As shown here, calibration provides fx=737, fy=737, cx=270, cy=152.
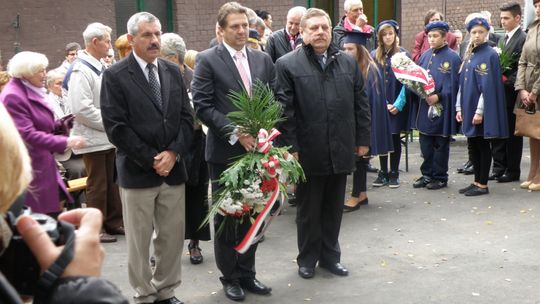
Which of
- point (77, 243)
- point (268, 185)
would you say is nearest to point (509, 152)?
point (268, 185)

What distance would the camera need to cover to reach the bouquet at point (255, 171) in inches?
217

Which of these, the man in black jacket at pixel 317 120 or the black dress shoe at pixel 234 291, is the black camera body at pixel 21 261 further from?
the man in black jacket at pixel 317 120

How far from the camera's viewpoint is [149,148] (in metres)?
5.39

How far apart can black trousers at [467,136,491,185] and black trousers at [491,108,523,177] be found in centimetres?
72

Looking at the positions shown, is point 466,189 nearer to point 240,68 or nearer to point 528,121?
point 528,121

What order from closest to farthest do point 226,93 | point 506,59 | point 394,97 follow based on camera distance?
point 226,93
point 506,59
point 394,97

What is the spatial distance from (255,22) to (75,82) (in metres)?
3.64

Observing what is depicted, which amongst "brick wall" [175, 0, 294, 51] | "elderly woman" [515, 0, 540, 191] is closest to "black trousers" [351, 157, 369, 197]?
"elderly woman" [515, 0, 540, 191]

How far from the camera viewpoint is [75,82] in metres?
7.58

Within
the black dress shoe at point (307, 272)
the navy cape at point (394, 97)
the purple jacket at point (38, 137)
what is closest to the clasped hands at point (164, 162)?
the purple jacket at point (38, 137)

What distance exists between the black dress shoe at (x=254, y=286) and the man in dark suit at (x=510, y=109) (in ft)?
16.9

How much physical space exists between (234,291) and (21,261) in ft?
12.9

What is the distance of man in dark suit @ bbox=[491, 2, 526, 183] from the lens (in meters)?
9.82

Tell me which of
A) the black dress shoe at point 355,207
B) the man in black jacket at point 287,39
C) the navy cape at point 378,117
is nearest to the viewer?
the black dress shoe at point 355,207
